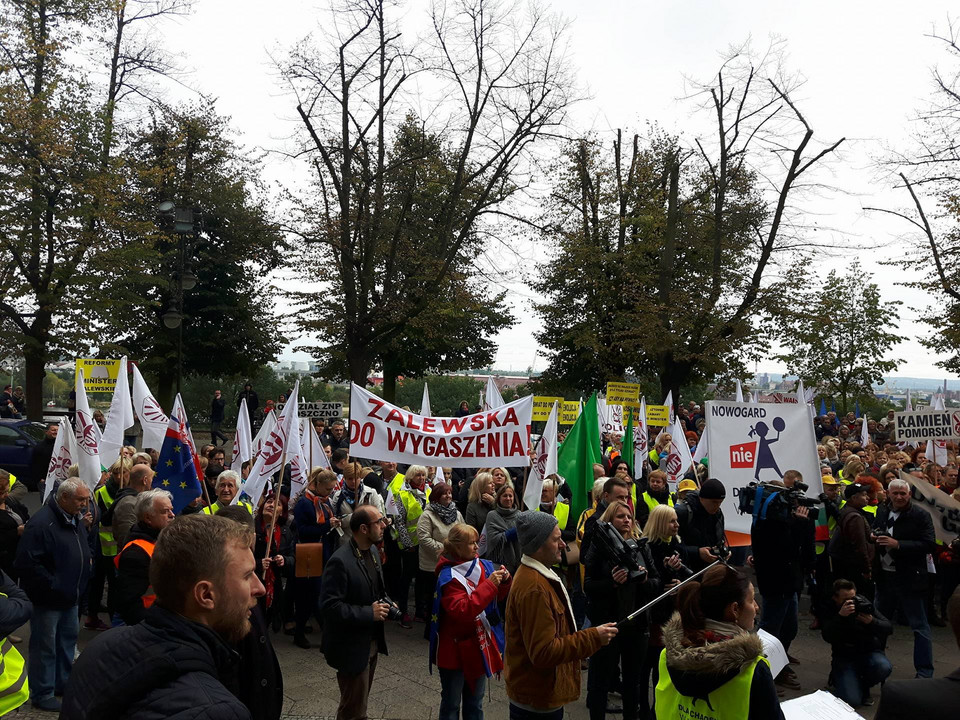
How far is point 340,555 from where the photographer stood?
16.9ft

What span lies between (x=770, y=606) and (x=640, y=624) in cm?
232

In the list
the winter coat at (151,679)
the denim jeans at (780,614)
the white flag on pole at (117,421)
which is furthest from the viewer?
the white flag on pole at (117,421)

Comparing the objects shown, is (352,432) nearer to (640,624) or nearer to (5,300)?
(640,624)

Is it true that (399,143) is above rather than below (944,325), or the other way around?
above

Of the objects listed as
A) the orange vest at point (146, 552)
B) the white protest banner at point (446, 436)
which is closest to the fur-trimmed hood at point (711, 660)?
the orange vest at point (146, 552)

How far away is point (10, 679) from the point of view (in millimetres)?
4270

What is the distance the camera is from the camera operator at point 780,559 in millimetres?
7395

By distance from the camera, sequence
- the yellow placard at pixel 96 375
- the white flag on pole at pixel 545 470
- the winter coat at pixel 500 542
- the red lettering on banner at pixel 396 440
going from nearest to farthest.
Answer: the winter coat at pixel 500 542 < the red lettering on banner at pixel 396 440 < the white flag on pole at pixel 545 470 < the yellow placard at pixel 96 375

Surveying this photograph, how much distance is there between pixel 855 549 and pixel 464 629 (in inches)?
168

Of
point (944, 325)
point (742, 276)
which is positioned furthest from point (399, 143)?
point (944, 325)

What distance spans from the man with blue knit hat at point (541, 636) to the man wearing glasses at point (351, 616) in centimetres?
103

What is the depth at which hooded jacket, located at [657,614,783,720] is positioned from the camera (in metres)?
3.10

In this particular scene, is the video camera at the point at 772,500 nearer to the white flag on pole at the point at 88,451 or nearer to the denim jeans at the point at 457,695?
the denim jeans at the point at 457,695

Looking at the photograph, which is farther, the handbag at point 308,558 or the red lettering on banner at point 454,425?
the red lettering on banner at point 454,425
